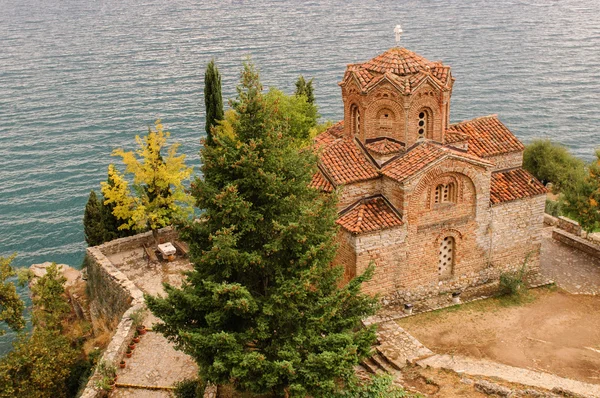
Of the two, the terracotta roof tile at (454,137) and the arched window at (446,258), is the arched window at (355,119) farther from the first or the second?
the arched window at (446,258)

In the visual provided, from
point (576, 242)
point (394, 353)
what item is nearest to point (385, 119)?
point (394, 353)

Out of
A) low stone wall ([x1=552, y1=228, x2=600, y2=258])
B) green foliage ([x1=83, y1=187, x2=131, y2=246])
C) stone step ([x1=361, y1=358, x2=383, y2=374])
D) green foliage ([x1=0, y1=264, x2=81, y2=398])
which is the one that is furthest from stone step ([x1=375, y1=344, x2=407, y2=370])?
green foliage ([x1=83, y1=187, x2=131, y2=246])

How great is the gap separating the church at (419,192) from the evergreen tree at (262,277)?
237 inches

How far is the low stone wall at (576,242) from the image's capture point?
29.9 meters

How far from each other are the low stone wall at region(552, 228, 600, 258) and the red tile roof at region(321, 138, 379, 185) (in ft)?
41.3

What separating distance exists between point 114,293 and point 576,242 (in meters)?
23.0

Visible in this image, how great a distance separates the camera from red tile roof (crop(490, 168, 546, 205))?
85.7 feet

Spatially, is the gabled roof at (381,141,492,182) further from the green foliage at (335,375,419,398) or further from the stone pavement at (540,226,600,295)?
the green foliage at (335,375,419,398)

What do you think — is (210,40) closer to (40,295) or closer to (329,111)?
(329,111)

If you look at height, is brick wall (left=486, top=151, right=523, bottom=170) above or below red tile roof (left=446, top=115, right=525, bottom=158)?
below

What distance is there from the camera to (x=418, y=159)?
24.4 m

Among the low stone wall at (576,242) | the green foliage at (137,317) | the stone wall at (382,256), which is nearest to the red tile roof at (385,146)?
the stone wall at (382,256)

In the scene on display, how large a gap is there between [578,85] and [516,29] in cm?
2915

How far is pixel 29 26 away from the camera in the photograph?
122 metres
